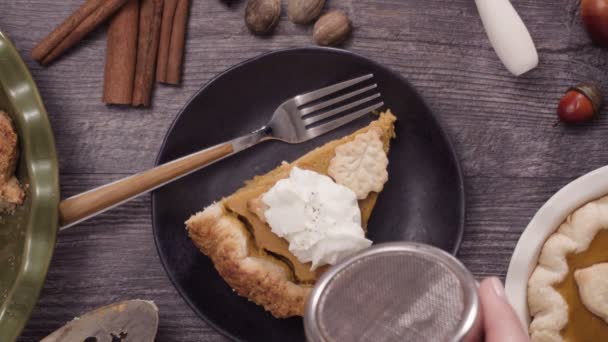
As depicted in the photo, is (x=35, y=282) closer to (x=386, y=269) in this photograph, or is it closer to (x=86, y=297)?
(x=86, y=297)

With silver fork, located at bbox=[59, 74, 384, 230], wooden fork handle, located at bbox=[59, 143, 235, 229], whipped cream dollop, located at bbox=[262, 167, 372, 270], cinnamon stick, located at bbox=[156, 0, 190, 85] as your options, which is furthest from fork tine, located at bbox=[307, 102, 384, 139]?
cinnamon stick, located at bbox=[156, 0, 190, 85]

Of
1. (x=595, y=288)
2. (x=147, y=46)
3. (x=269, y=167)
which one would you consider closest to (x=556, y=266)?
(x=595, y=288)

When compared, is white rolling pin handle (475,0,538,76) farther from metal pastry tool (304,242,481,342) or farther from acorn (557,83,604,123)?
metal pastry tool (304,242,481,342)

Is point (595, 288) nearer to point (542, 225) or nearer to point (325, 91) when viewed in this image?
point (542, 225)

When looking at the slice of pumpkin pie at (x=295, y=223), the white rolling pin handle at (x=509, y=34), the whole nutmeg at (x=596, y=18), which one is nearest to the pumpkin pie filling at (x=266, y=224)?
the slice of pumpkin pie at (x=295, y=223)

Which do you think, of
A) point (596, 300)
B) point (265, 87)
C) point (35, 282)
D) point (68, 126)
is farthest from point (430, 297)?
point (68, 126)
